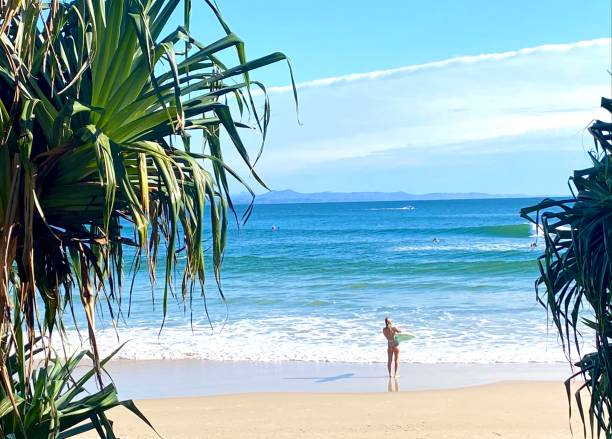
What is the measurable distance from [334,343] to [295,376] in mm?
2923

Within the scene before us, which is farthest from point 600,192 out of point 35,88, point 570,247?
point 35,88

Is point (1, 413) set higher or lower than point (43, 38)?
lower

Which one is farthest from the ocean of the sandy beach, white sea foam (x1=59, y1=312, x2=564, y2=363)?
the sandy beach

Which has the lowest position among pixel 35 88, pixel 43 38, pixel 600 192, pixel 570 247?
pixel 570 247

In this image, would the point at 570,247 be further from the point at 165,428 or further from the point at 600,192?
the point at 165,428

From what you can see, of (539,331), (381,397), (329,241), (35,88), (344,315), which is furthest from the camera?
(329,241)

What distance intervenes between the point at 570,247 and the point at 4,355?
2.43m

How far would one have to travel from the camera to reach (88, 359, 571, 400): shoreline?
11.3 meters

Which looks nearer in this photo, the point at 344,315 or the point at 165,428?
the point at 165,428

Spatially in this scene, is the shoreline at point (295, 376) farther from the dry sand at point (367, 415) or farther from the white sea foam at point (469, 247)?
the white sea foam at point (469, 247)

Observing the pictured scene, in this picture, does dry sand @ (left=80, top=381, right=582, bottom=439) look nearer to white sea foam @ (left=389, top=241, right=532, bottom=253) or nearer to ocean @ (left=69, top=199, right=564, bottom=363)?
ocean @ (left=69, top=199, right=564, bottom=363)

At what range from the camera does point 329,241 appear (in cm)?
4994

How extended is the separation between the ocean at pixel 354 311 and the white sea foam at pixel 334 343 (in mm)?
21

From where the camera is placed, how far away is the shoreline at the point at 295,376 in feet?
37.1
